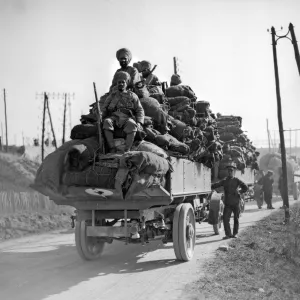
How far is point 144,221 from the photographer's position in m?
7.18

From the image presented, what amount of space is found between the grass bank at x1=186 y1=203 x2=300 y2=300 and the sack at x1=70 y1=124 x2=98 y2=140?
2.98 m

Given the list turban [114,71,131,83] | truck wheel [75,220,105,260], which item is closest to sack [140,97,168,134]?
turban [114,71,131,83]

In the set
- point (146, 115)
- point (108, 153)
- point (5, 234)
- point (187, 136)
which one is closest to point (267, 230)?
point (187, 136)

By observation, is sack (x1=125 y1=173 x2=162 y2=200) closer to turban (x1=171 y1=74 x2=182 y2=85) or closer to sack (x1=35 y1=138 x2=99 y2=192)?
sack (x1=35 y1=138 x2=99 y2=192)

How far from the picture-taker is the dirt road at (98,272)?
591 centimetres

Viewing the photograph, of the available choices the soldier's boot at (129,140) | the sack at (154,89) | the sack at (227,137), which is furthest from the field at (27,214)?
the sack at (227,137)

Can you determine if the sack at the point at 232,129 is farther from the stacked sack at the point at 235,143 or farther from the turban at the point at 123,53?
the turban at the point at 123,53

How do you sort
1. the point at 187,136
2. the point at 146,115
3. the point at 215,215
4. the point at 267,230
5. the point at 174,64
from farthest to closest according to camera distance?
the point at 174,64, the point at 267,230, the point at 215,215, the point at 187,136, the point at 146,115

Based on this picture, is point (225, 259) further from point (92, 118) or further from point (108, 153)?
point (92, 118)

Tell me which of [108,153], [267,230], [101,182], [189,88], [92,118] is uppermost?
[189,88]

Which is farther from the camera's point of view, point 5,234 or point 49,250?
point 5,234

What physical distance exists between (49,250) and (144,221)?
3.36 meters

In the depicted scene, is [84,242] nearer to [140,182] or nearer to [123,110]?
[140,182]

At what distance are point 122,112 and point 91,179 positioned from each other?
4.99 feet
